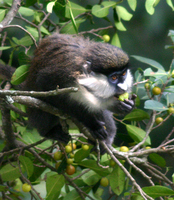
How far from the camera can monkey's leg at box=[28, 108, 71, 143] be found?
1.84m

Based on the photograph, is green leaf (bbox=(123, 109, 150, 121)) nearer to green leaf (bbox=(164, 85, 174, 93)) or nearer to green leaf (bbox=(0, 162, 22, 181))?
green leaf (bbox=(164, 85, 174, 93))

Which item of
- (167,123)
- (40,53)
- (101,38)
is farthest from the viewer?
(167,123)

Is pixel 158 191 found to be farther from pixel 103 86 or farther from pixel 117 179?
pixel 103 86

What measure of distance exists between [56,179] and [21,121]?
32.4 inches

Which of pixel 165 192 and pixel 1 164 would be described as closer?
pixel 165 192

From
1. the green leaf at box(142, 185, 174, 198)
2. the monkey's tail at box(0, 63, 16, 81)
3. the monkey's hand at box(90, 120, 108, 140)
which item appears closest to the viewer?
the green leaf at box(142, 185, 174, 198)

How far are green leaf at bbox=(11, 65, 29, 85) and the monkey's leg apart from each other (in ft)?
0.91

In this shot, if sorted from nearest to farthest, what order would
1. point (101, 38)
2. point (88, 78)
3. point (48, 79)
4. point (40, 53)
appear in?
point (88, 78), point (48, 79), point (40, 53), point (101, 38)

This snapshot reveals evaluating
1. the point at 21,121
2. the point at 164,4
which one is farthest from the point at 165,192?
the point at 164,4

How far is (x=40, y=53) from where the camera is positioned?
68.2 inches

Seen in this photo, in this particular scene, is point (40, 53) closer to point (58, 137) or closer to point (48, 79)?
point (48, 79)

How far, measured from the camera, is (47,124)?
184 centimetres

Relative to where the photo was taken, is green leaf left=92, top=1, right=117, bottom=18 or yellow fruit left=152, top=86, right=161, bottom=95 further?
green leaf left=92, top=1, right=117, bottom=18

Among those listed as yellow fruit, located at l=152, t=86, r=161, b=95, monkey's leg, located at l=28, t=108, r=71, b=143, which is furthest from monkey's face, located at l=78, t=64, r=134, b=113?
monkey's leg, located at l=28, t=108, r=71, b=143
